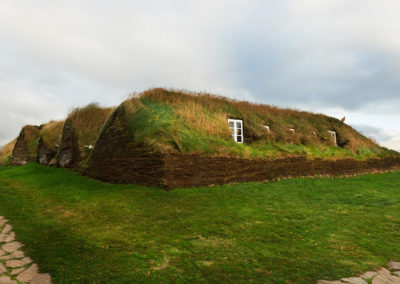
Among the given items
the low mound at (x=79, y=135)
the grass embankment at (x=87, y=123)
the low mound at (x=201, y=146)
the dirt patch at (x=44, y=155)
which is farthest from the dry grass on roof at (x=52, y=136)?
the low mound at (x=201, y=146)

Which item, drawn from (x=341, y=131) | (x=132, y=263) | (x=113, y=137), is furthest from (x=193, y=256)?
(x=341, y=131)

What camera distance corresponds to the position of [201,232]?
6.89m

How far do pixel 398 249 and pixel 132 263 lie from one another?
669 cm

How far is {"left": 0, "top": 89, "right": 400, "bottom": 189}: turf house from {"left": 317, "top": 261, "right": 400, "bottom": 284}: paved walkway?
24.1 ft

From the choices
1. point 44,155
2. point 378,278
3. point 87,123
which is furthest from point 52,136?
point 378,278

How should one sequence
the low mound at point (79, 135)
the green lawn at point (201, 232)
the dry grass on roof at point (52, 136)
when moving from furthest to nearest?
the dry grass on roof at point (52, 136) < the low mound at point (79, 135) < the green lawn at point (201, 232)

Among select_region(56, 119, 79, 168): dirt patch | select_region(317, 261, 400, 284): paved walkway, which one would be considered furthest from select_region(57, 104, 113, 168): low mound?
select_region(317, 261, 400, 284): paved walkway

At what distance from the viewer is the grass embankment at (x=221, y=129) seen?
1246 cm

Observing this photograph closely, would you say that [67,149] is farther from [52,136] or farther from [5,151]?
[5,151]

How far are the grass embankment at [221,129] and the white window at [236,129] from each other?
13.7 inches

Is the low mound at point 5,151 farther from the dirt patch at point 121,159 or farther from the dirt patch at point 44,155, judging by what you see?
the dirt patch at point 121,159

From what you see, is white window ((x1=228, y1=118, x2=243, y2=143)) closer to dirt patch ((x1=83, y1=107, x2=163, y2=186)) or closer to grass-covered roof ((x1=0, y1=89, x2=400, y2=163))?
grass-covered roof ((x1=0, y1=89, x2=400, y2=163))

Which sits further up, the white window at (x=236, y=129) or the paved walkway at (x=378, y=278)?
the white window at (x=236, y=129)

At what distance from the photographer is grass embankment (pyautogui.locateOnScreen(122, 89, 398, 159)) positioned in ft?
40.9
